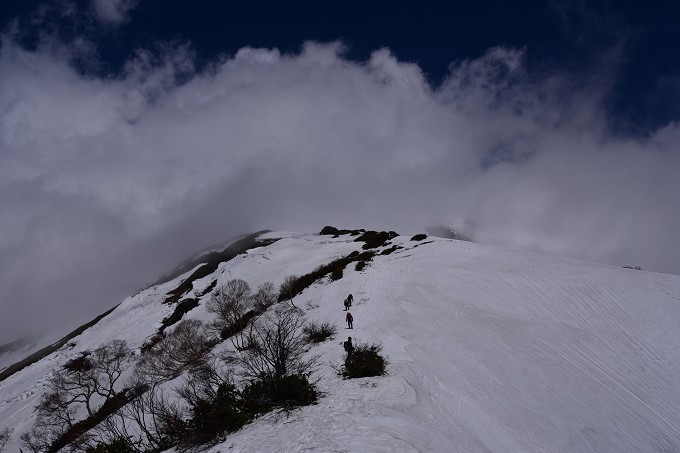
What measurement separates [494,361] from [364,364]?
866cm

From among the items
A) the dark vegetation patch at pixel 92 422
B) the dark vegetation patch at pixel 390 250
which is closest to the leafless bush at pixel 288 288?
the dark vegetation patch at pixel 390 250

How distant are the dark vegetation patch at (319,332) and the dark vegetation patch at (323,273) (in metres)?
17.8

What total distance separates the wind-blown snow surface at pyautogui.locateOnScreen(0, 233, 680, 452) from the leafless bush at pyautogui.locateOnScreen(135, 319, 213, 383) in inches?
455

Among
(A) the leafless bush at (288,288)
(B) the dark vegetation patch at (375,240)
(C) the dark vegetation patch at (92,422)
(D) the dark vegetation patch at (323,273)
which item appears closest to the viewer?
(C) the dark vegetation patch at (92,422)

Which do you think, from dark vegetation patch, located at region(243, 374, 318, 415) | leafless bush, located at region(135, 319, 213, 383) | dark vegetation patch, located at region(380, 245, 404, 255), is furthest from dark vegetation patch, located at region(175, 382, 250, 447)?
dark vegetation patch, located at region(380, 245, 404, 255)

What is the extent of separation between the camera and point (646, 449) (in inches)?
698

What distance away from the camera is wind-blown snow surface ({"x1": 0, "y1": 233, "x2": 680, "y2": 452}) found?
1307 centimetres

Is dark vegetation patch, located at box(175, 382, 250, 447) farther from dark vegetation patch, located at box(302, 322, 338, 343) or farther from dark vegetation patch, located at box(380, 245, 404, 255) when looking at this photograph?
dark vegetation patch, located at box(380, 245, 404, 255)

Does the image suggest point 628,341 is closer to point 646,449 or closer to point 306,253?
point 646,449

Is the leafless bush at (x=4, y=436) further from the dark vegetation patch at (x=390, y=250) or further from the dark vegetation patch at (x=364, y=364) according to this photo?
the dark vegetation patch at (x=390, y=250)

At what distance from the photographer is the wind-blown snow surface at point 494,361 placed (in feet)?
42.9

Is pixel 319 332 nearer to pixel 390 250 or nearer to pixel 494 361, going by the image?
pixel 494 361

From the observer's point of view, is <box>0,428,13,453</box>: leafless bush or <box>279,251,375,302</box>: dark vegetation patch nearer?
<box>0,428,13,453</box>: leafless bush

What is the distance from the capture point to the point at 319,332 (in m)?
27.8
